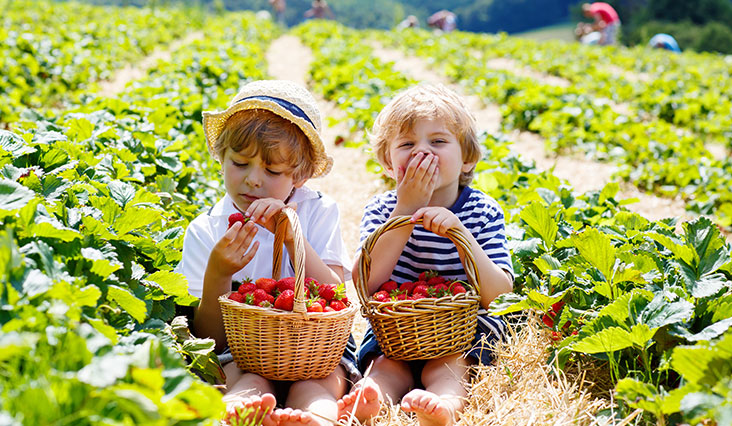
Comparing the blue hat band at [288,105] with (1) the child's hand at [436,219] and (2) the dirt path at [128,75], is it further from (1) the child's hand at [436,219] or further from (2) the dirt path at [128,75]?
(2) the dirt path at [128,75]

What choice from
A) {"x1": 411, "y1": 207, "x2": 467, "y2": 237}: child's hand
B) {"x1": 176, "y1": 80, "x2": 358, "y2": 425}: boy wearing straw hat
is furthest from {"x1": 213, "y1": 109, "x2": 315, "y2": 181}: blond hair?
{"x1": 411, "y1": 207, "x2": 467, "y2": 237}: child's hand

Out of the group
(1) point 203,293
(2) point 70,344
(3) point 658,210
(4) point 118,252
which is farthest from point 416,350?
(3) point 658,210

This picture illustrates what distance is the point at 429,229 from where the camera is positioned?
2.48m

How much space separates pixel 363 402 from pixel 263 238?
0.91 meters

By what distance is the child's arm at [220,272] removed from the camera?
2.37 metres

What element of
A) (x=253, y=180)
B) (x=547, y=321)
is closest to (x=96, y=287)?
(x=253, y=180)

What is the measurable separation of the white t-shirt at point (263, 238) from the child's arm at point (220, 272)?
0.13m

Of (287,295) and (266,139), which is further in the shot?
(266,139)

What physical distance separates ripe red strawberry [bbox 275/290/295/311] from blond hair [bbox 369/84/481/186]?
987 millimetres

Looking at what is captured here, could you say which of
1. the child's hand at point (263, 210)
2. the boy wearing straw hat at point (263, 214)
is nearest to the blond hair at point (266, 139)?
the boy wearing straw hat at point (263, 214)

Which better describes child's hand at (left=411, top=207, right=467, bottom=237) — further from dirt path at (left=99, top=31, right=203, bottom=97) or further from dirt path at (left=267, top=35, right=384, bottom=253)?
dirt path at (left=99, top=31, right=203, bottom=97)

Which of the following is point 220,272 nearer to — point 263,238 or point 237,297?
point 237,297

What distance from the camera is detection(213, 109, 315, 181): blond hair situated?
8.76 feet

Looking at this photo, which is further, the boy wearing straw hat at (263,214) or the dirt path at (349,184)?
the dirt path at (349,184)
